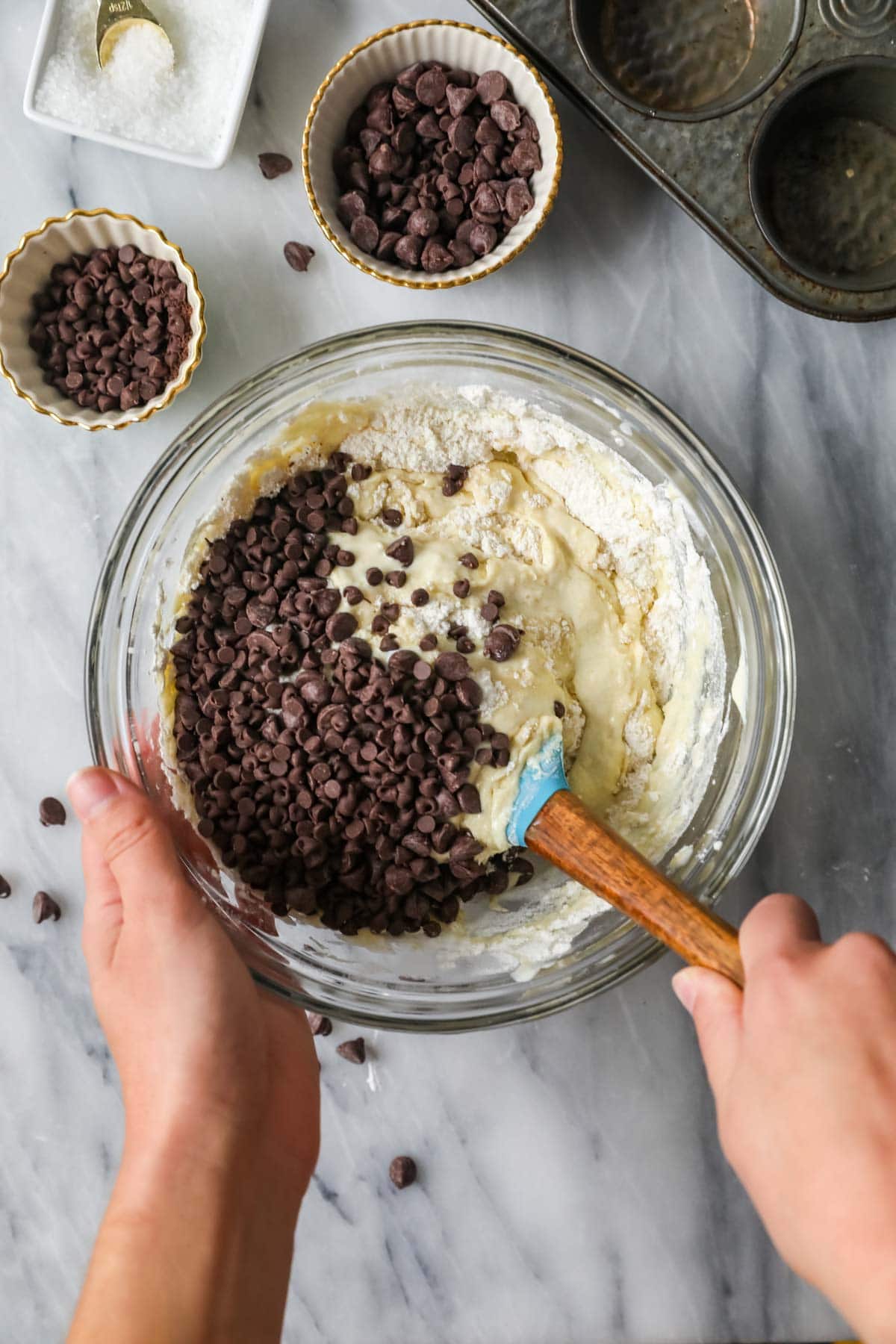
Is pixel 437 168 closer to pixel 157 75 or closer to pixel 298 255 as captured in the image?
pixel 298 255

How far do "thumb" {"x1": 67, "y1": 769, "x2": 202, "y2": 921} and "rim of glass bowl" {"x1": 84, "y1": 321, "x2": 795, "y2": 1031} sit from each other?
0.17m

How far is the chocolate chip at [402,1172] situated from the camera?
1964mm

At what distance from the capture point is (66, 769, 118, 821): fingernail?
1617 millimetres

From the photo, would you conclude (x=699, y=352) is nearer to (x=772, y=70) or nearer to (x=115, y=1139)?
(x=772, y=70)

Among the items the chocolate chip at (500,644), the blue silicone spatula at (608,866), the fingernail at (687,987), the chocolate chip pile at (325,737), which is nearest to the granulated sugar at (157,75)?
the chocolate chip pile at (325,737)

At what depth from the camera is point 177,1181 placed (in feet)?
4.81

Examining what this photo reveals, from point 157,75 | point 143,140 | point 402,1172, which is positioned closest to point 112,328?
point 143,140

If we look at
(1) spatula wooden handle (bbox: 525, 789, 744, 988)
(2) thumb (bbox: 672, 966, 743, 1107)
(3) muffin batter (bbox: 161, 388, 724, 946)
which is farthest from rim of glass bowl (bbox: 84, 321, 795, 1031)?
(2) thumb (bbox: 672, 966, 743, 1107)

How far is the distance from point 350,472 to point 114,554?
436 millimetres

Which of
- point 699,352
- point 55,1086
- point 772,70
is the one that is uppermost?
point 772,70

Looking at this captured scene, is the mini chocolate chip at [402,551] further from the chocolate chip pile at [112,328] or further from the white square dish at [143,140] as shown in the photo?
the white square dish at [143,140]

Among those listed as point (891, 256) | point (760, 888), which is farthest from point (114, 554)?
point (891, 256)

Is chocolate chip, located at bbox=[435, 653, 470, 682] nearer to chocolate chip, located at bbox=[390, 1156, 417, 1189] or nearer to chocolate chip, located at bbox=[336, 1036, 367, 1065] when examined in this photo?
chocolate chip, located at bbox=[336, 1036, 367, 1065]

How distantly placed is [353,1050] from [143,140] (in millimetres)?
1735
